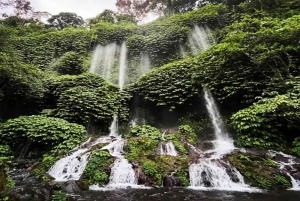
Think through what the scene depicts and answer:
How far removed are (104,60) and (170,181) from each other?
59.0ft

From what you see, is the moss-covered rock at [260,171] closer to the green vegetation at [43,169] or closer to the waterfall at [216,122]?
the waterfall at [216,122]

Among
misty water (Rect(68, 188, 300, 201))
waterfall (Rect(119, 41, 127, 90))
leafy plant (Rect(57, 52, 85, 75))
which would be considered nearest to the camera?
misty water (Rect(68, 188, 300, 201))

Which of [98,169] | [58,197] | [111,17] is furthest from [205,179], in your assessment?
[111,17]

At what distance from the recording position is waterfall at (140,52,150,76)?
69.5 feet

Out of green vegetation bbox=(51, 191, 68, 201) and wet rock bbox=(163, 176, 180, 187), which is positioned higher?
wet rock bbox=(163, 176, 180, 187)

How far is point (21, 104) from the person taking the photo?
15.6 m

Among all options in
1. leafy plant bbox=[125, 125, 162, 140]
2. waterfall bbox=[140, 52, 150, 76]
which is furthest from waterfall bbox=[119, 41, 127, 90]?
leafy plant bbox=[125, 125, 162, 140]

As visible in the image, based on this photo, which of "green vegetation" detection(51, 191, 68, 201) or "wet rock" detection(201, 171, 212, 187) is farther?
"wet rock" detection(201, 171, 212, 187)

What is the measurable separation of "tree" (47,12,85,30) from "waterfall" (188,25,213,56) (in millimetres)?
18505

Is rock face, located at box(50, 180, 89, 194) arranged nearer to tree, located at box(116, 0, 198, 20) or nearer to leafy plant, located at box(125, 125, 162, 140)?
leafy plant, located at box(125, 125, 162, 140)

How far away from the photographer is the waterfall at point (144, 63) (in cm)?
2120

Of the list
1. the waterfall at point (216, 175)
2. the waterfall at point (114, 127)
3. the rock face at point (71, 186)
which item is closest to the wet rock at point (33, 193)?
the rock face at point (71, 186)

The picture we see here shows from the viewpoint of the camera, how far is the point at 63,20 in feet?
105

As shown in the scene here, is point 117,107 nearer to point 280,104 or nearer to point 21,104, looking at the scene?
point 21,104
